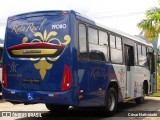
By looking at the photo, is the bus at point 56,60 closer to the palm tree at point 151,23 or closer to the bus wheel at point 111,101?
the bus wheel at point 111,101

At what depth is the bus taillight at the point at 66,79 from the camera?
893 centimetres

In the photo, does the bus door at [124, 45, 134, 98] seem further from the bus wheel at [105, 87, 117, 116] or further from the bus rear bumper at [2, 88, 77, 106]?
the bus rear bumper at [2, 88, 77, 106]

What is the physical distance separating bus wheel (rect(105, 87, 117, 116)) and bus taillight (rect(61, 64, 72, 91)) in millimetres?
2419

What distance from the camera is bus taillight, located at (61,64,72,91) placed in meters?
8.93

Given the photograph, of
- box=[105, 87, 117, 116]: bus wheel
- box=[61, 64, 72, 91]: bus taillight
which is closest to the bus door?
box=[105, 87, 117, 116]: bus wheel

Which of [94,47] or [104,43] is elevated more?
[104,43]

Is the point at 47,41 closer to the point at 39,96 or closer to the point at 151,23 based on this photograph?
the point at 39,96

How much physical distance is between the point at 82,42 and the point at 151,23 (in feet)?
37.4

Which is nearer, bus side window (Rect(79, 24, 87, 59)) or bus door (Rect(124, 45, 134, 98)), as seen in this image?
bus side window (Rect(79, 24, 87, 59))

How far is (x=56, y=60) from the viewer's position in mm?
9164

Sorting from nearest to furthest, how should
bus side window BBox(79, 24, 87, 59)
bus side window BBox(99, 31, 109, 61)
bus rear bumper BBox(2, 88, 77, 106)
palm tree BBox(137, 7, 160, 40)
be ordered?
bus rear bumper BBox(2, 88, 77, 106) < bus side window BBox(79, 24, 87, 59) < bus side window BBox(99, 31, 109, 61) < palm tree BBox(137, 7, 160, 40)

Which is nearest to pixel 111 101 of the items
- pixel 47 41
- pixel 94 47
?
pixel 94 47

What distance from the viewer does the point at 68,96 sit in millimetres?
8867

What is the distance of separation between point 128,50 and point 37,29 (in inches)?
201
